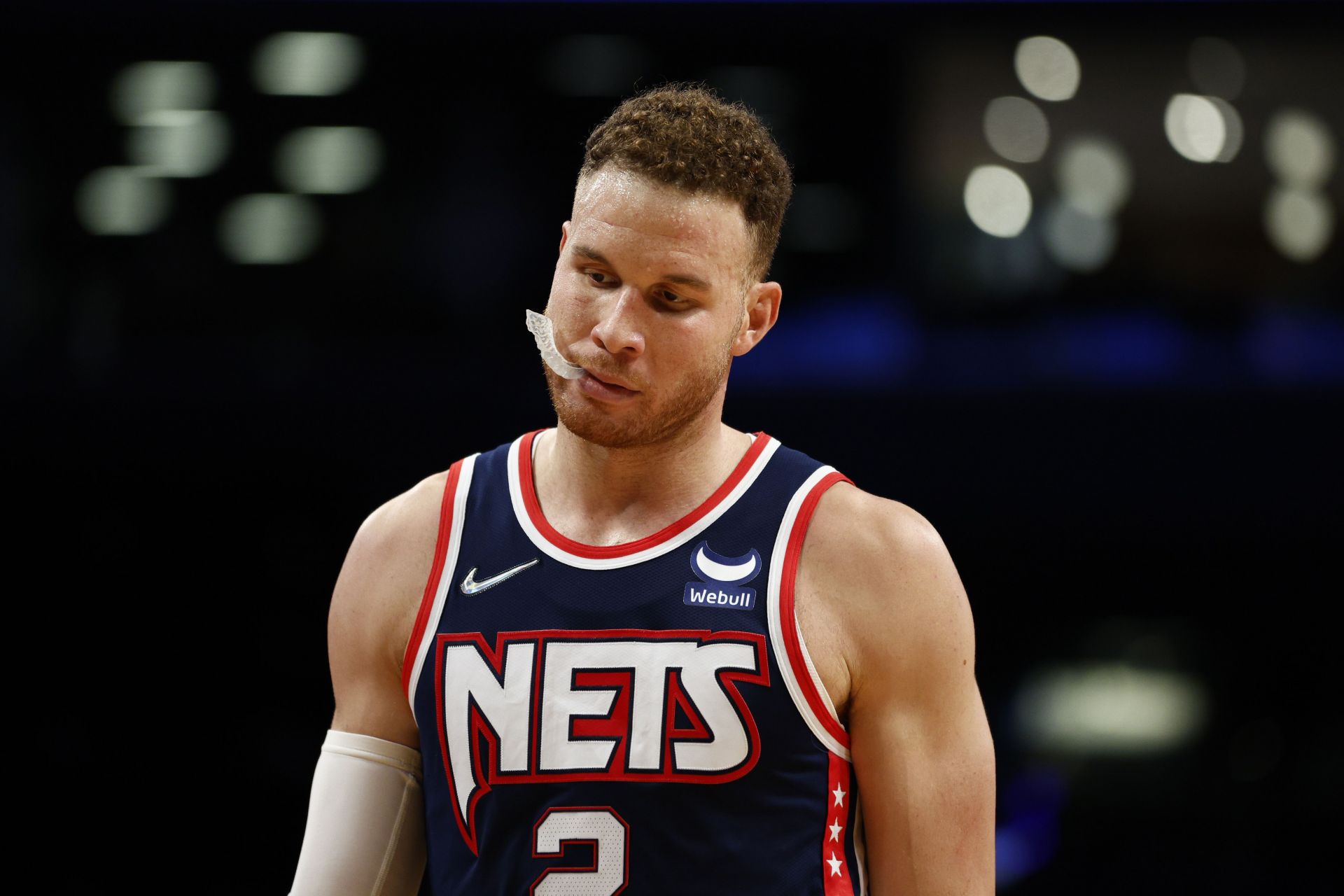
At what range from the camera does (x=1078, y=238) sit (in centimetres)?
907

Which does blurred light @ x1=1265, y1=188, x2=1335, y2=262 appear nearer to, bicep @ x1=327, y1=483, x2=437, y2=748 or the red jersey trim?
the red jersey trim

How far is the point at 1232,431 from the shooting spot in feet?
27.3

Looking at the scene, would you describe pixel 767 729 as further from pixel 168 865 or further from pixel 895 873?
pixel 168 865

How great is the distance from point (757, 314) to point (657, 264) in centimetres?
29

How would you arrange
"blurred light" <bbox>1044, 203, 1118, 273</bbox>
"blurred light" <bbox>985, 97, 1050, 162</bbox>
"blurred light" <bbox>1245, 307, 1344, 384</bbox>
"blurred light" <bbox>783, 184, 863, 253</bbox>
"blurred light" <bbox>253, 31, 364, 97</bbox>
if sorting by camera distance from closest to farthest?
"blurred light" <bbox>1245, 307, 1344, 384</bbox>, "blurred light" <bbox>253, 31, 364, 97</bbox>, "blurred light" <bbox>1044, 203, 1118, 273</bbox>, "blurred light" <bbox>783, 184, 863, 253</bbox>, "blurred light" <bbox>985, 97, 1050, 162</bbox>

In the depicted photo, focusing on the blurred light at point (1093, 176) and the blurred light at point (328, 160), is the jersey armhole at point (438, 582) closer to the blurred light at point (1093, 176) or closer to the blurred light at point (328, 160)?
the blurred light at point (328, 160)

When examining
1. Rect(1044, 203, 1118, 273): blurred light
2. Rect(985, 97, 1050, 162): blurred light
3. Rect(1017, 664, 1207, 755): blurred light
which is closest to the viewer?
Rect(1044, 203, 1118, 273): blurred light

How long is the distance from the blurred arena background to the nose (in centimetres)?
576

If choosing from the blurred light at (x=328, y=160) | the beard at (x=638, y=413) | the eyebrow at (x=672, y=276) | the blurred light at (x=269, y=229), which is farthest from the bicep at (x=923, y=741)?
the blurred light at (x=328, y=160)

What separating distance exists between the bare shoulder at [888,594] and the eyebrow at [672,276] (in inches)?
17.6

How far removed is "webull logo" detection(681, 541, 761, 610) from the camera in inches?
95.7

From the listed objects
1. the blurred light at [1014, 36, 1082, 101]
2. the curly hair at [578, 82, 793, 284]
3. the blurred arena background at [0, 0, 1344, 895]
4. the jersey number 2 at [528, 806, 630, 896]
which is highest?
the blurred light at [1014, 36, 1082, 101]

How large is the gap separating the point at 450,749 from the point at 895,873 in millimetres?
752

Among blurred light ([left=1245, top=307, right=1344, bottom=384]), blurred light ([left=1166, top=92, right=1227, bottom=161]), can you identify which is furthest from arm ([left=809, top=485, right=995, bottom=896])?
blurred light ([left=1166, top=92, right=1227, bottom=161])
